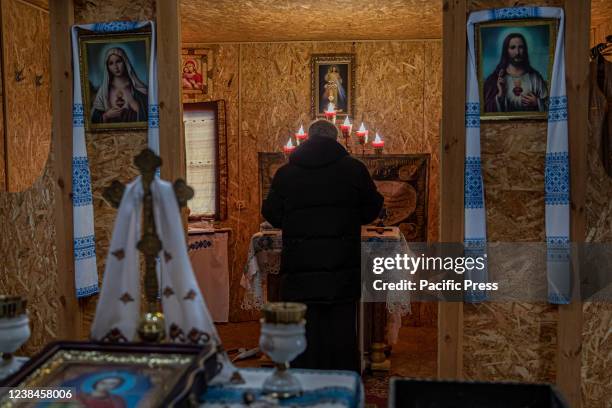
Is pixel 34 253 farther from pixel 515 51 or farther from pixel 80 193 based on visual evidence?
pixel 515 51

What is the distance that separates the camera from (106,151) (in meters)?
4.01

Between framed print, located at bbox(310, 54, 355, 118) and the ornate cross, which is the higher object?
framed print, located at bbox(310, 54, 355, 118)

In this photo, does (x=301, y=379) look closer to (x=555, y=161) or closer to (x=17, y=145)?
(x=555, y=161)

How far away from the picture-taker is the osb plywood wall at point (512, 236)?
3.68 metres

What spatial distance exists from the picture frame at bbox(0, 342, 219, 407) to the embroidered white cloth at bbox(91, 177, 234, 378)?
0.08 metres

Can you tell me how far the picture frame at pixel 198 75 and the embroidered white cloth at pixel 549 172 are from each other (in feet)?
12.8

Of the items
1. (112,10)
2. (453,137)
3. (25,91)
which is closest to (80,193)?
(112,10)

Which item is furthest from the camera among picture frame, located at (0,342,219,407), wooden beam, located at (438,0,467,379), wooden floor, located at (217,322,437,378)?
wooden floor, located at (217,322,437,378)

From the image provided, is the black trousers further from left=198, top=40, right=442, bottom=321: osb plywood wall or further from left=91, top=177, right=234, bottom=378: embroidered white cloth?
left=198, top=40, right=442, bottom=321: osb plywood wall

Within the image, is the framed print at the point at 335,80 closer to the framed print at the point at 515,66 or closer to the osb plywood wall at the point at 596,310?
the framed print at the point at 515,66

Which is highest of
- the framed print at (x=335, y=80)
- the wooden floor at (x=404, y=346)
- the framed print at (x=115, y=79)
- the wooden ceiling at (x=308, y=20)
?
the wooden ceiling at (x=308, y=20)

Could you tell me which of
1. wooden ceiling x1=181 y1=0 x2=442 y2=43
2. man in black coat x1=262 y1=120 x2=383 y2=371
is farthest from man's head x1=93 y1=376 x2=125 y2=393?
wooden ceiling x1=181 y1=0 x2=442 y2=43

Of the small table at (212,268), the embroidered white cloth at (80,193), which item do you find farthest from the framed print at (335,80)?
the embroidered white cloth at (80,193)

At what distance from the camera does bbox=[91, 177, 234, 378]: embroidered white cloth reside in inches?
73.7
